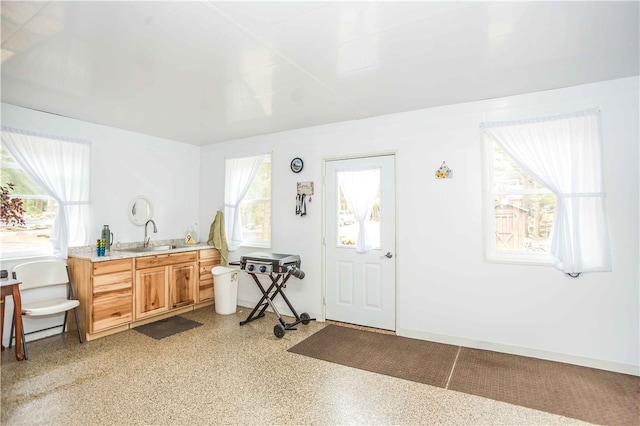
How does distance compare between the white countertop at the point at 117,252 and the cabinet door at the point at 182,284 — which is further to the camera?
the cabinet door at the point at 182,284

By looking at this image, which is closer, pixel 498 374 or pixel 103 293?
pixel 498 374

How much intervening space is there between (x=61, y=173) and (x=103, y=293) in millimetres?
1536

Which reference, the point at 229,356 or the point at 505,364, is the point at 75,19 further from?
the point at 505,364

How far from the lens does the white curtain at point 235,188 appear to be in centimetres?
503

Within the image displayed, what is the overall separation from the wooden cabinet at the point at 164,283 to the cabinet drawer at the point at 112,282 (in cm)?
11

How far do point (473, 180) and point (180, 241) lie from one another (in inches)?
174

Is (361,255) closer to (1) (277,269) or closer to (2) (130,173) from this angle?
(1) (277,269)

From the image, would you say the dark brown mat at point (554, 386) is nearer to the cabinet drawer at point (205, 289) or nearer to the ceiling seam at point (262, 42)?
the ceiling seam at point (262, 42)

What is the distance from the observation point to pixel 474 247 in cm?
347

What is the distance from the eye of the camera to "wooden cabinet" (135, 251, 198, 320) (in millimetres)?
4129

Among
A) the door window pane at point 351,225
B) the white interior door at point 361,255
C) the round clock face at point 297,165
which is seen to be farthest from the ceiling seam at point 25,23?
the door window pane at point 351,225

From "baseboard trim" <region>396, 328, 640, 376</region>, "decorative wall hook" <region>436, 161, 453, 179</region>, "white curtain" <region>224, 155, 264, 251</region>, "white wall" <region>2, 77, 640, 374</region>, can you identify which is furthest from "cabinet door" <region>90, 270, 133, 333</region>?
"decorative wall hook" <region>436, 161, 453, 179</region>

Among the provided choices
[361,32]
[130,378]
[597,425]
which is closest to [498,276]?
[597,425]

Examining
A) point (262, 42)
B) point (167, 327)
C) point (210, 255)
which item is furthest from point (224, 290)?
point (262, 42)
